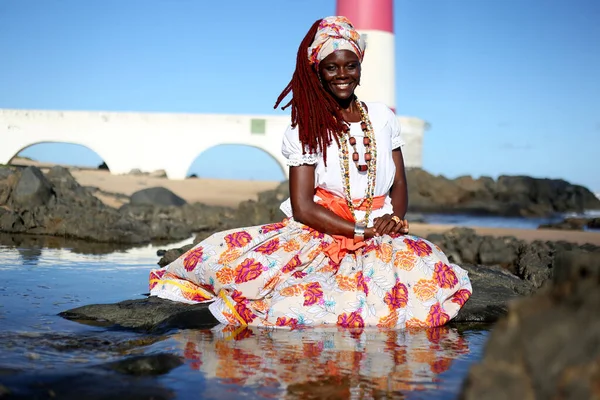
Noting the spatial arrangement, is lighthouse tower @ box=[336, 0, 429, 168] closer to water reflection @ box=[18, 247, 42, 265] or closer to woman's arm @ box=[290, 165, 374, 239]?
water reflection @ box=[18, 247, 42, 265]

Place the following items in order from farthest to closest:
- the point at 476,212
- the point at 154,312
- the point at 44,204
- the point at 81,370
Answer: the point at 476,212 < the point at 44,204 < the point at 154,312 < the point at 81,370

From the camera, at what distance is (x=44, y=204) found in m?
10.0

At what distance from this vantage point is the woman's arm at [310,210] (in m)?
4.01

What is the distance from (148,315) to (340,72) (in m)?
1.59

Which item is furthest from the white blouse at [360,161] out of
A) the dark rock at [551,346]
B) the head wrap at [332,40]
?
the dark rock at [551,346]

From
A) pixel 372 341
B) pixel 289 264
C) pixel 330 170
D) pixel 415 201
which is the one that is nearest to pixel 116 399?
pixel 372 341

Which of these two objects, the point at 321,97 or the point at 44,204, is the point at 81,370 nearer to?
the point at 321,97

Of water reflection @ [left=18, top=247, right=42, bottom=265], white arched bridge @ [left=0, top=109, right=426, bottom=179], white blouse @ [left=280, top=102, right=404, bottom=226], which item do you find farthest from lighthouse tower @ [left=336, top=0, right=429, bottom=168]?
white blouse @ [left=280, top=102, right=404, bottom=226]

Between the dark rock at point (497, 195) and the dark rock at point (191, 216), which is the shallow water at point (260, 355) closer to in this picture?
the dark rock at point (191, 216)

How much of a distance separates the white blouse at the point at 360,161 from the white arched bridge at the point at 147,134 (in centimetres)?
2251

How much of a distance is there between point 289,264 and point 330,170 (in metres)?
0.53

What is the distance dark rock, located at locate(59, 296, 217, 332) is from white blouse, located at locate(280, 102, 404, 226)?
0.77 m

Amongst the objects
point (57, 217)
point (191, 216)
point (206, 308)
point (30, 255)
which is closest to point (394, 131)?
point (206, 308)

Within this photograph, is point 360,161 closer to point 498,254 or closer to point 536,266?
point 536,266
